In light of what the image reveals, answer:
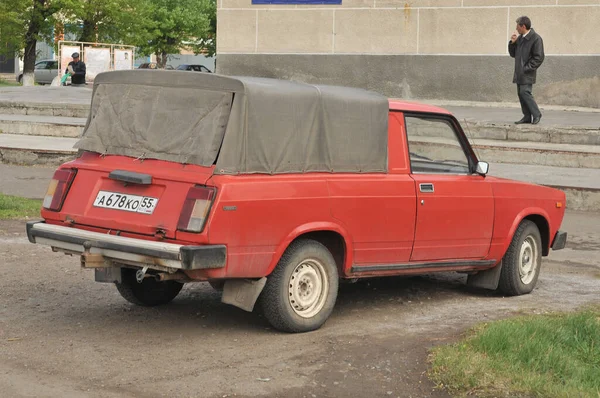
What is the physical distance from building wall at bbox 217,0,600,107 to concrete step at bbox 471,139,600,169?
5.77 metres

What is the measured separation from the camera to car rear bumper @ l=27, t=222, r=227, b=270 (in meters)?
6.37

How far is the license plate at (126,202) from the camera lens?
6742 mm

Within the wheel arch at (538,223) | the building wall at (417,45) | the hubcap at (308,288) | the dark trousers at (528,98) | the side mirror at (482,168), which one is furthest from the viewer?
the building wall at (417,45)

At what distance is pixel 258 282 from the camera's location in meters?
6.82

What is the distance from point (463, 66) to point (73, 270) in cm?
1615

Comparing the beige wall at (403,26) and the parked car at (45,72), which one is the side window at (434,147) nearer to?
the beige wall at (403,26)

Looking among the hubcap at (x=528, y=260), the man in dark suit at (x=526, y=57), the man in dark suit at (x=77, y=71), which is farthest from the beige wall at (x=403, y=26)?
the hubcap at (x=528, y=260)

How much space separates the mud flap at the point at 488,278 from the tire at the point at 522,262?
4cm

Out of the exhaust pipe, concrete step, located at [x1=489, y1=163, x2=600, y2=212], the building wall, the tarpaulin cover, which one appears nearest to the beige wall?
the building wall

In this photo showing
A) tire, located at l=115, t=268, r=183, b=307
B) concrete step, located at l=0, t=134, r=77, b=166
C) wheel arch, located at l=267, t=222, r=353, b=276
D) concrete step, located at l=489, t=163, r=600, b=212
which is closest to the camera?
wheel arch, located at l=267, t=222, r=353, b=276

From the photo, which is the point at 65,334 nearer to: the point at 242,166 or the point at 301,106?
the point at 242,166

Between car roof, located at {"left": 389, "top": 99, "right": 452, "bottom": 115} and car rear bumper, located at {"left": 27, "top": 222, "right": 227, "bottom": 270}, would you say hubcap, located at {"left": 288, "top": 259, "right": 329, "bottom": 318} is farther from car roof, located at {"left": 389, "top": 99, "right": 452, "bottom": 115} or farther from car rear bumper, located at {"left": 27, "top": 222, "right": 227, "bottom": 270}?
car roof, located at {"left": 389, "top": 99, "right": 452, "bottom": 115}

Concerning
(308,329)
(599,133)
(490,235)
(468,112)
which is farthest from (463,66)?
(308,329)

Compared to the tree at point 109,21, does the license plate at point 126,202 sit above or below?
below
